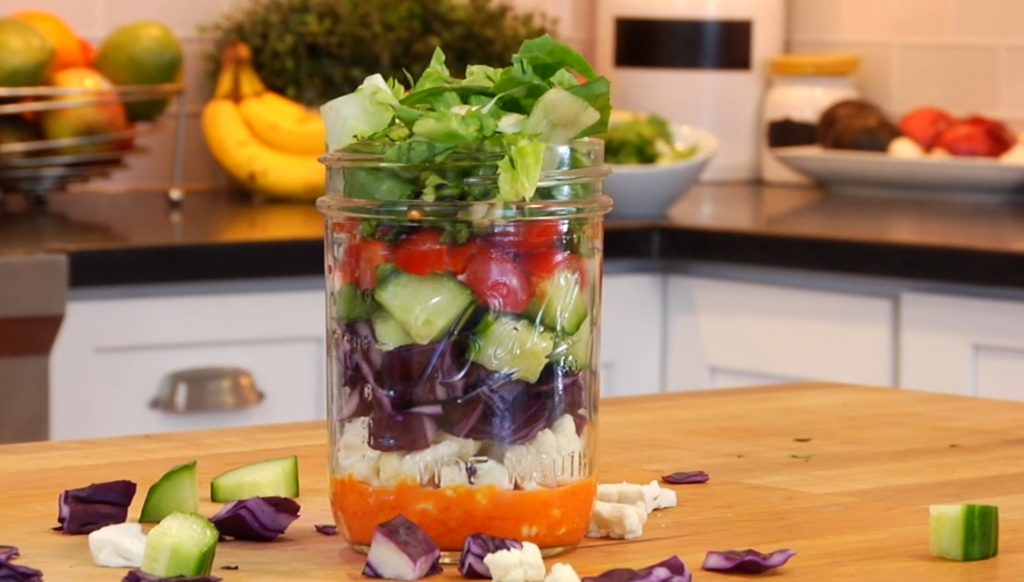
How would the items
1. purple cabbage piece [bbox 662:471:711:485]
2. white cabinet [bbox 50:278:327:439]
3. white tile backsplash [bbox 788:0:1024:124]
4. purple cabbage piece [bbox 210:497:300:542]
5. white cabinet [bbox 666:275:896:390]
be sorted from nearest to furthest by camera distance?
purple cabbage piece [bbox 210:497:300:542] → purple cabbage piece [bbox 662:471:711:485] → white cabinet [bbox 50:278:327:439] → white cabinet [bbox 666:275:896:390] → white tile backsplash [bbox 788:0:1024:124]

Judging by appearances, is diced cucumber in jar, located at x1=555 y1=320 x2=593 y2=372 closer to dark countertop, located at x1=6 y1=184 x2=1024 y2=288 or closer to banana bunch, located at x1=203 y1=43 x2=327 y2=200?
dark countertop, located at x1=6 y1=184 x2=1024 y2=288

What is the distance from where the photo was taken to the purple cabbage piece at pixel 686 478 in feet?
3.10

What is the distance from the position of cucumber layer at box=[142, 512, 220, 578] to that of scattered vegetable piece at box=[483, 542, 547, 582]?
0.36ft

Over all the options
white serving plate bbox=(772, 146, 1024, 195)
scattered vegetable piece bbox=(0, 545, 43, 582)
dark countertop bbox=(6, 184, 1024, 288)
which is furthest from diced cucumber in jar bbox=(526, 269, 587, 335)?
white serving plate bbox=(772, 146, 1024, 195)

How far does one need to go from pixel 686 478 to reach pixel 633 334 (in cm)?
135

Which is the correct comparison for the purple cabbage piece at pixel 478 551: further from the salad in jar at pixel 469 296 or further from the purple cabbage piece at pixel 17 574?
the purple cabbage piece at pixel 17 574

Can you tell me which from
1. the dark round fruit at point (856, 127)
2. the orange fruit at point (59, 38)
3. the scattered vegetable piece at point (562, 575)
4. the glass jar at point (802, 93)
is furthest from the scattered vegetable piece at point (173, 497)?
the glass jar at point (802, 93)

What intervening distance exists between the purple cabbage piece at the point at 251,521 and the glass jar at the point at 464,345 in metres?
0.04

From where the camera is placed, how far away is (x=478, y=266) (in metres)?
0.75

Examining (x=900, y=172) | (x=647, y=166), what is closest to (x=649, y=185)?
(x=647, y=166)

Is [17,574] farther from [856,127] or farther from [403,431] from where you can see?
[856,127]

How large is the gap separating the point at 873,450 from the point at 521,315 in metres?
0.36

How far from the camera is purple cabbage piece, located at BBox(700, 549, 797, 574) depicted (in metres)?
0.75

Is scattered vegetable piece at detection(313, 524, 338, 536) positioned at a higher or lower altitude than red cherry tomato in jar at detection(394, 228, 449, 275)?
lower
